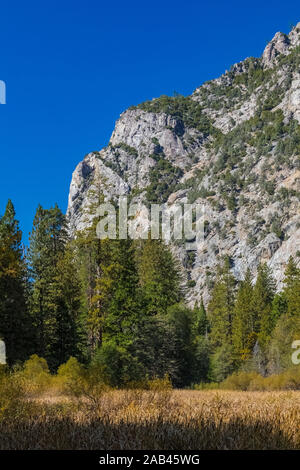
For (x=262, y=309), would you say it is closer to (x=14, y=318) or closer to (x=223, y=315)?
(x=223, y=315)

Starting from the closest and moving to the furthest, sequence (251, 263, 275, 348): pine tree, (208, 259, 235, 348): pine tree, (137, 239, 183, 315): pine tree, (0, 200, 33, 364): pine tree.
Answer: (0, 200, 33, 364): pine tree
(137, 239, 183, 315): pine tree
(251, 263, 275, 348): pine tree
(208, 259, 235, 348): pine tree

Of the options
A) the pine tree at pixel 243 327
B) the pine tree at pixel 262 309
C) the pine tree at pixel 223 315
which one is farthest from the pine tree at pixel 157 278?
the pine tree at pixel 223 315

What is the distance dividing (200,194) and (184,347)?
12178 cm

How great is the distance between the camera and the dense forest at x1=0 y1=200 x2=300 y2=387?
85.3 feet

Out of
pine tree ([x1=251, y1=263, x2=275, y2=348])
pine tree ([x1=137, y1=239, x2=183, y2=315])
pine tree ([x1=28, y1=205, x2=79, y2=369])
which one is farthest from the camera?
pine tree ([x1=251, y1=263, x2=275, y2=348])

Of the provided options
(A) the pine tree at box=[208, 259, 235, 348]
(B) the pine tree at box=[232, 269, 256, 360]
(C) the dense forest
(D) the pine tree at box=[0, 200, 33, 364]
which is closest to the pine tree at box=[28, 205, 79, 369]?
(C) the dense forest

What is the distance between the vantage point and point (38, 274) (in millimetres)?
33594

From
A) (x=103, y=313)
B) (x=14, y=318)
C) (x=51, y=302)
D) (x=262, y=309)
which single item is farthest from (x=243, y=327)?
(x=14, y=318)

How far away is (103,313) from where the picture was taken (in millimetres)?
26359

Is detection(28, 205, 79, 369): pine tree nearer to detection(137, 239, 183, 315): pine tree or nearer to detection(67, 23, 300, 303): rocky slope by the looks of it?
detection(137, 239, 183, 315): pine tree

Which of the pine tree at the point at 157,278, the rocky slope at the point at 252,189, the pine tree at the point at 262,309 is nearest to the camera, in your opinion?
the pine tree at the point at 157,278

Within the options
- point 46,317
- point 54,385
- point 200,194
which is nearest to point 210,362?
point 46,317

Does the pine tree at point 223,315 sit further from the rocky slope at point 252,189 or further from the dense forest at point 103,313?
the rocky slope at point 252,189

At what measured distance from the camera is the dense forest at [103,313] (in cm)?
2600
